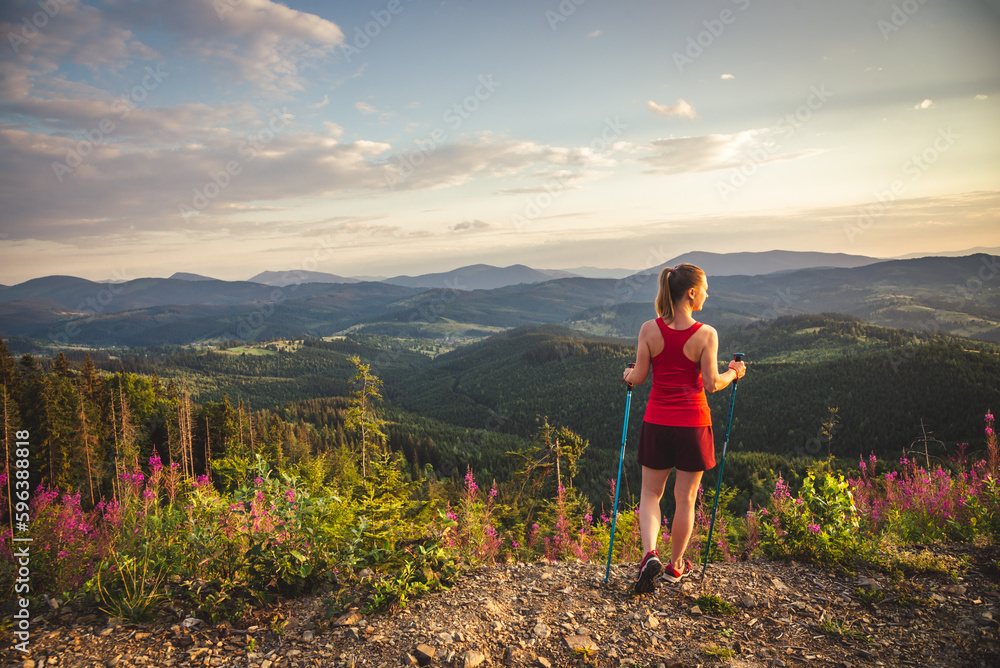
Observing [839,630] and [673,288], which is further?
[673,288]

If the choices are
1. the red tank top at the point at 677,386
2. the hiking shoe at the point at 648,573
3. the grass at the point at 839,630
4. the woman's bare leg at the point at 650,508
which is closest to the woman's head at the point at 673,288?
the red tank top at the point at 677,386

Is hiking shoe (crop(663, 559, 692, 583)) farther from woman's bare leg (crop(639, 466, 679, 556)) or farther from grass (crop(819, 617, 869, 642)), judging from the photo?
grass (crop(819, 617, 869, 642))

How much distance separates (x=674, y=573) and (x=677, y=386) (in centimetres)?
223

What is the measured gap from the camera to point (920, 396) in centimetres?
8031

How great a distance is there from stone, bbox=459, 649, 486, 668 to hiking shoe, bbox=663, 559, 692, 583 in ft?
8.20

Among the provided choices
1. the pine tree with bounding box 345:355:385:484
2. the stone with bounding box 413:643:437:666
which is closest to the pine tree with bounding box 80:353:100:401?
the pine tree with bounding box 345:355:385:484

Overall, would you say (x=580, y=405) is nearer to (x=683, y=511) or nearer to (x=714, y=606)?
(x=683, y=511)

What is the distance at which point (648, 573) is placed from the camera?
15.7 feet

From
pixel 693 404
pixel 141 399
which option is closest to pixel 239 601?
pixel 693 404

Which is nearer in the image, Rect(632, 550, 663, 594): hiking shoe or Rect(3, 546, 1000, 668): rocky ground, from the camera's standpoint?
Rect(3, 546, 1000, 668): rocky ground

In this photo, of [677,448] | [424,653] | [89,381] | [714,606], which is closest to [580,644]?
[424,653]

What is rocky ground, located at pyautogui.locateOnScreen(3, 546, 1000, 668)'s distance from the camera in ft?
12.2

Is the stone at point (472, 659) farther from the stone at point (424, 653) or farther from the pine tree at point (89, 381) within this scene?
the pine tree at point (89, 381)

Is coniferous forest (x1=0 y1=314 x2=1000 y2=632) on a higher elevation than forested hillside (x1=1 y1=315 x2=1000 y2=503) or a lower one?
higher
